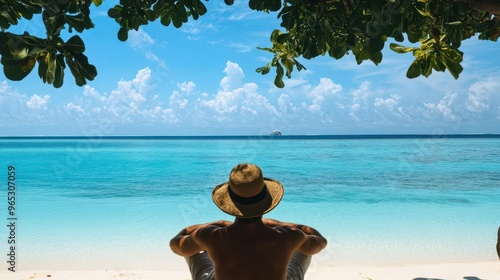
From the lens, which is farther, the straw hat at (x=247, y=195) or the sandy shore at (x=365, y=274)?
the sandy shore at (x=365, y=274)

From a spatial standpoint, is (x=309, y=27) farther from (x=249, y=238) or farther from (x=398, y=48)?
(x=249, y=238)

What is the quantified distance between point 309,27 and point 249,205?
1.19 meters

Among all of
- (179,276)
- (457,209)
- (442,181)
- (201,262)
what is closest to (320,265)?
(179,276)

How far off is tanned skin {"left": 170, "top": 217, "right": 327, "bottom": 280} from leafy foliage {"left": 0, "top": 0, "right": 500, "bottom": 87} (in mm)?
998

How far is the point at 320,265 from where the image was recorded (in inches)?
276

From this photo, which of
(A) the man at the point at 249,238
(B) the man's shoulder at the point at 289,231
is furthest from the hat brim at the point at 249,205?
(B) the man's shoulder at the point at 289,231

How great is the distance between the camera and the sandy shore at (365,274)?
5.87 metres

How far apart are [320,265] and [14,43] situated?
238 inches

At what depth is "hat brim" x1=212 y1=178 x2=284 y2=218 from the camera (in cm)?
235

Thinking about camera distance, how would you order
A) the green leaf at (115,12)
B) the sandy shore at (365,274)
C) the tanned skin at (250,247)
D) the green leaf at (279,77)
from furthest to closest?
the sandy shore at (365,274), the green leaf at (279,77), the green leaf at (115,12), the tanned skin at (250,247)

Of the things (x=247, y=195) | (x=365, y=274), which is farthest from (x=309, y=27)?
(x=365, y=274)

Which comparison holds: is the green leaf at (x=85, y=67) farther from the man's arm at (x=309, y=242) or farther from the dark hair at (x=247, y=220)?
the man's arm at (x=309, y=242)

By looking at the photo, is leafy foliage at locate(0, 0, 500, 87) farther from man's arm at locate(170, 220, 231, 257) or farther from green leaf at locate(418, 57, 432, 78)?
man's arm at locate(170, 220, 231, 257)

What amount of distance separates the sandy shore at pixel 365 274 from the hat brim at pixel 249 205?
3.70 metres
